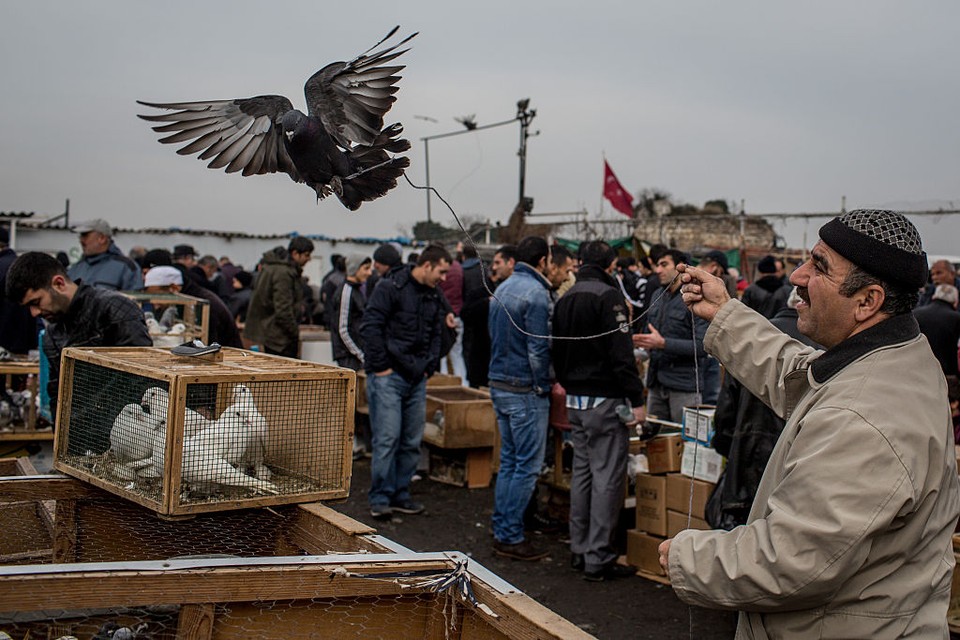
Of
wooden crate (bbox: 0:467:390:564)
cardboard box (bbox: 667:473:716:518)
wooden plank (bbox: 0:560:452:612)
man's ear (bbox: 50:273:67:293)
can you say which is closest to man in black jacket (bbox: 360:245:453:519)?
cardboard box (bbox: 667:473:716:518)

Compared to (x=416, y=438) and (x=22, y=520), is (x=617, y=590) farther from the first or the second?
(x=22, y=520)

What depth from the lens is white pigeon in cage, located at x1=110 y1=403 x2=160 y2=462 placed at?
2931mm

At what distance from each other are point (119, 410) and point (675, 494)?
3.50m

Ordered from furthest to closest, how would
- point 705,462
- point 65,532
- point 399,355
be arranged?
1. point 399,355
2. point 705,462
3. point 65,532

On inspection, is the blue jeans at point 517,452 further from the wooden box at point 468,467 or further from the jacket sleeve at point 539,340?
the wooden box at point 468,467

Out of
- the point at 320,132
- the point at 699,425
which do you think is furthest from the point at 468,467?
the point at 320,132

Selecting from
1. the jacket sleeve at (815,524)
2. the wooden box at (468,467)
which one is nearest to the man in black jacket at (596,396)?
the wooden box at (468,467)

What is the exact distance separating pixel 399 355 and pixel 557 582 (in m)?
2.00

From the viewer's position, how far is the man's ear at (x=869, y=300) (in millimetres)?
1981

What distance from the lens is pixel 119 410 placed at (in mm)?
3191

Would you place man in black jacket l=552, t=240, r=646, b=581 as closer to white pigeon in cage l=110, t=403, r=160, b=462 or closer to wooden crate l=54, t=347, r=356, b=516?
wooden crate l=54, t=347, r=356, b=516

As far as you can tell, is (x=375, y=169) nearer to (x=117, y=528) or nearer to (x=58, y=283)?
(x=117, y=528)

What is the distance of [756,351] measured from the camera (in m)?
2.46

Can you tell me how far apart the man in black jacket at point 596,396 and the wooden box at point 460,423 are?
2000 mm
